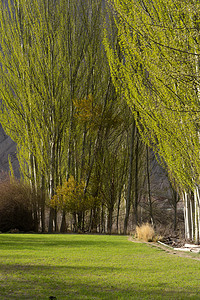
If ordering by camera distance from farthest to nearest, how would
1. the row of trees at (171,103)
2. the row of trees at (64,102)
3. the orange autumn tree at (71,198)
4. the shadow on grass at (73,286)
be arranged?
the row of trees at (64,102) < the orange autumn tree at (71,198) < the row of trees at (171,103) < the shadow on grass at (73,286)

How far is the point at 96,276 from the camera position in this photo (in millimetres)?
4102

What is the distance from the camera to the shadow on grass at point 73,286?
3281 mm

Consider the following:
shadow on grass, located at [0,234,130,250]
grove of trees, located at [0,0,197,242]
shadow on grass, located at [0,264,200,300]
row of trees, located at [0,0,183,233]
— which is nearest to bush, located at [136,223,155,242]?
shadow on grass, located at [0,234,130,250]

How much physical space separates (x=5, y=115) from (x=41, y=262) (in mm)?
10844

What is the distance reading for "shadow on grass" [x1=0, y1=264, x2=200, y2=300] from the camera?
3.28 meters

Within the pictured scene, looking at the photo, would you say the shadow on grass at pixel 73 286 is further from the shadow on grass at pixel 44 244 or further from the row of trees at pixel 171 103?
the row of trees at pixel 171 103

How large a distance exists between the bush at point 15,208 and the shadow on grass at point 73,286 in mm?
7920

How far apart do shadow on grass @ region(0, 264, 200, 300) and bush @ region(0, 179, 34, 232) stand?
7.92 metres

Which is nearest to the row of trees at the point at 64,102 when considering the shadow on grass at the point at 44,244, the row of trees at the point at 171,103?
the row of trees at the point at 171,103

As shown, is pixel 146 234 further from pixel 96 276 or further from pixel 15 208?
pixel 15 208

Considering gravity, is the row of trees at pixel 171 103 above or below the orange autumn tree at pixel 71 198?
above

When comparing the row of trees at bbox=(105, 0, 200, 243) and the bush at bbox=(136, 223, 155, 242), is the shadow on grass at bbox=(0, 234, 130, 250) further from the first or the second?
the row of trees at bbox=(105, 0, 200, 243)

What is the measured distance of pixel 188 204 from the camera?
9.00m

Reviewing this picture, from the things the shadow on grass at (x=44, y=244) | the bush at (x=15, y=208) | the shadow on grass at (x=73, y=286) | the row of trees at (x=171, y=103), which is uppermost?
the row of trees at (x=171, y=103)
